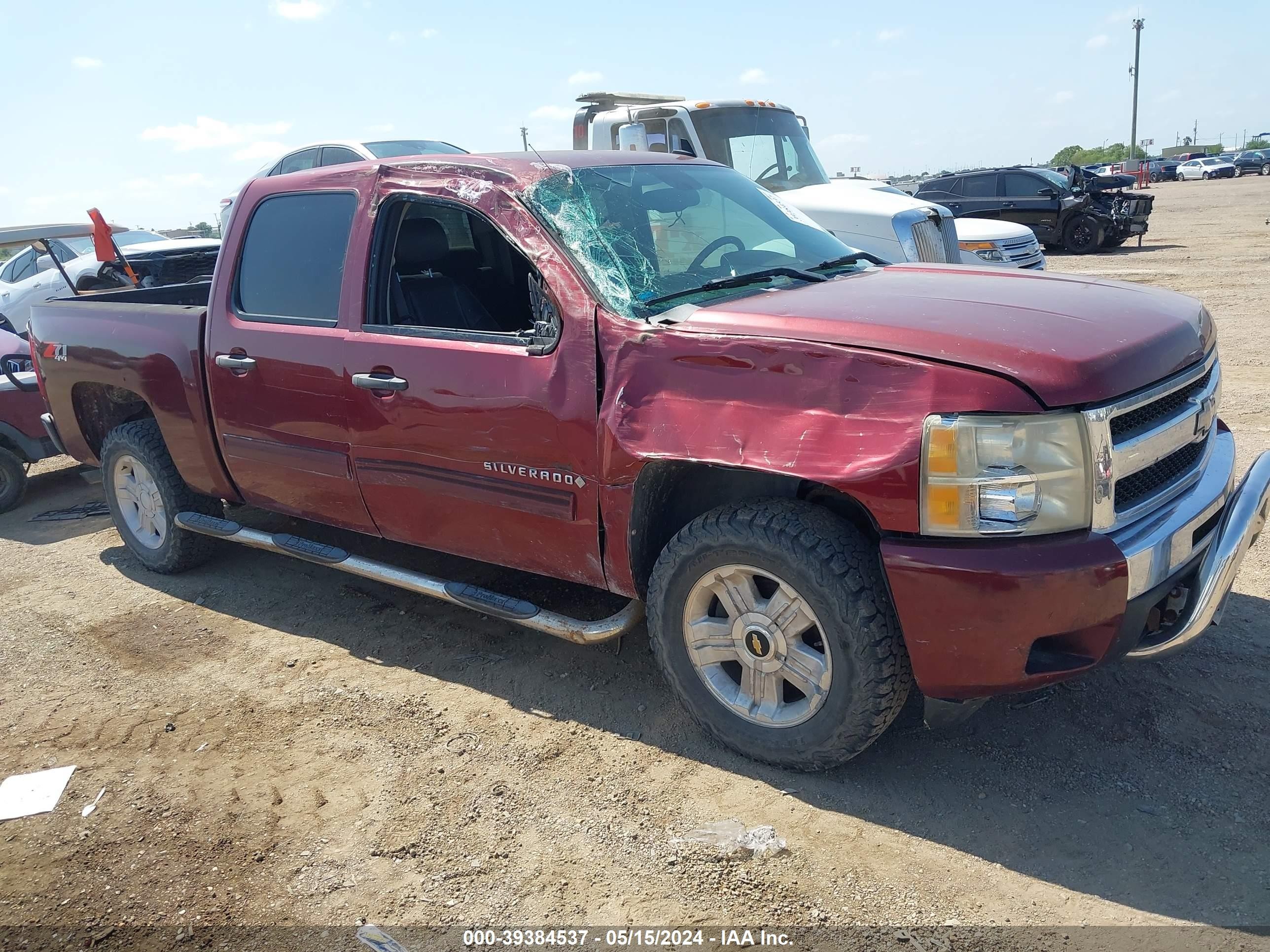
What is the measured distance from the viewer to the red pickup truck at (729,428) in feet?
8.58

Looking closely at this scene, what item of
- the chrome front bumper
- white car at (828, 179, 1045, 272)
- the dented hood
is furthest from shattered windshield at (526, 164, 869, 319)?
white car at (828, 179, 1045, 272)

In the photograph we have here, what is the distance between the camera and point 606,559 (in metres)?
3.35

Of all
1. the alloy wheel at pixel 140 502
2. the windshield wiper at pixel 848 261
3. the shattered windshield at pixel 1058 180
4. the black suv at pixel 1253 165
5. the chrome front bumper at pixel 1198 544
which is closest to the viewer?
the chrome front bumper at pixel 1198 544

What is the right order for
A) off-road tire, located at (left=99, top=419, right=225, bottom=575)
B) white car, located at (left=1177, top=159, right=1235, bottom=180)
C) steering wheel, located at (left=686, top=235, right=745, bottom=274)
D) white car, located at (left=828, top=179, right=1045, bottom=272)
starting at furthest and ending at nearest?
white car, located at (left=1177, top=159, right=1235, bottom=180) < white car, located at (left=828, top=179, right=1045, bottom=272) < off-road tire, located at (left=99, top=419, right=225, bottom=575) < steering wheel, located at (left=686, top=235, right=745, bottom=274)

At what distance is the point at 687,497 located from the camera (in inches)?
136

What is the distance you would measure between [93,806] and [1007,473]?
10.3 ft

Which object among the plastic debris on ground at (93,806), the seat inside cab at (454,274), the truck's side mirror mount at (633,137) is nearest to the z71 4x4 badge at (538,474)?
the seat inside cab at (454,274)

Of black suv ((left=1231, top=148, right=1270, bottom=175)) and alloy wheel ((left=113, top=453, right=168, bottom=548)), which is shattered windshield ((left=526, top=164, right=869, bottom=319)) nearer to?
alloy wheel ((left=113, top=453, right=168, bottom=548))

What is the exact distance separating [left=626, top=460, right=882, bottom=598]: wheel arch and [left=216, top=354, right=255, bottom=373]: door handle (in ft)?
Answer: 6.78

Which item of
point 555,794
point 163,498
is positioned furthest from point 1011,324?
point 163,498

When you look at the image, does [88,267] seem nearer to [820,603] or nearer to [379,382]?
[379,382]

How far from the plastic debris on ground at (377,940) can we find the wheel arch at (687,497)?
1315 millimetres

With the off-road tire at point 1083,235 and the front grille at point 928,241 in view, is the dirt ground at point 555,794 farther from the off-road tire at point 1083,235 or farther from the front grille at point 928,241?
the off-road tire at point 1083,235

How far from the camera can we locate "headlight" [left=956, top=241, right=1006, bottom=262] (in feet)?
36.6
